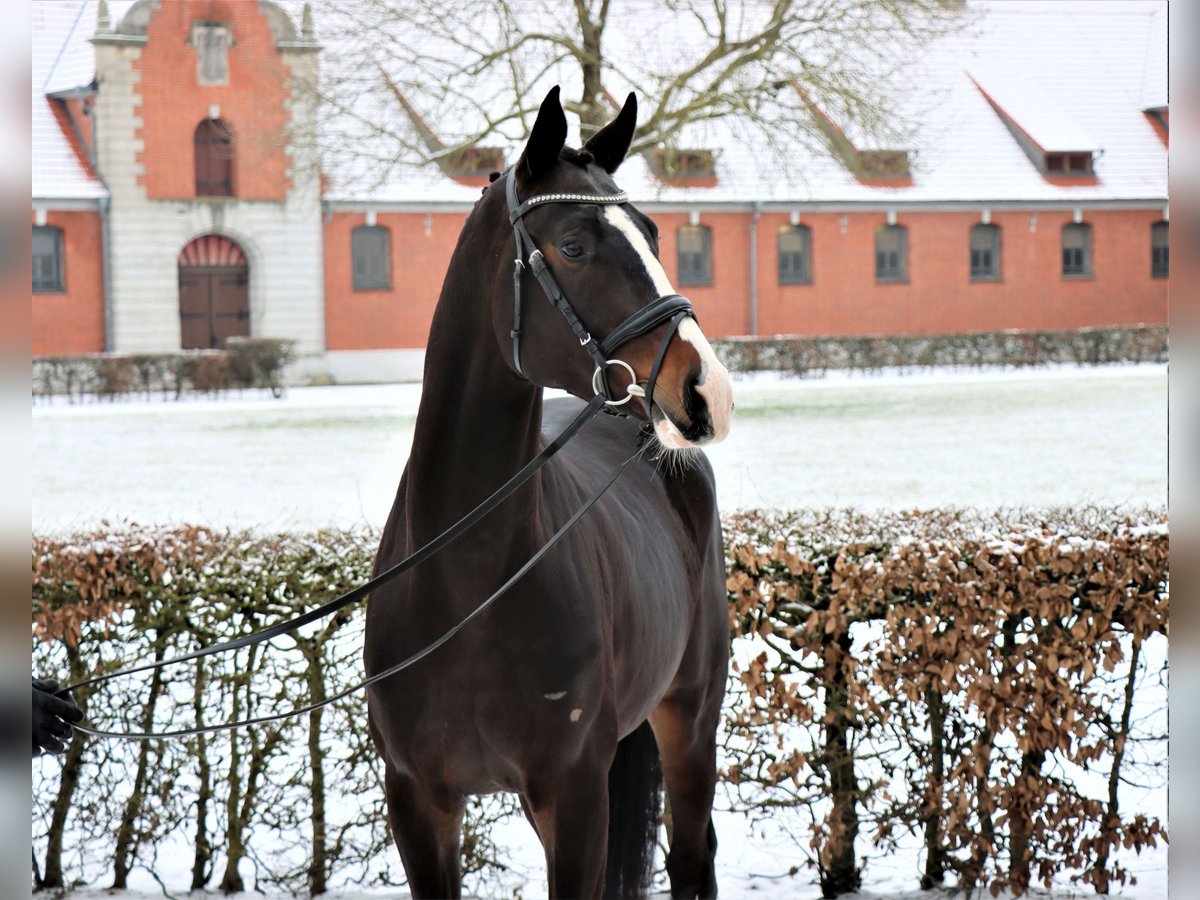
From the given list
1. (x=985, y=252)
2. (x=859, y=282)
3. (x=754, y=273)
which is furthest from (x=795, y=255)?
(x=985, y=252)

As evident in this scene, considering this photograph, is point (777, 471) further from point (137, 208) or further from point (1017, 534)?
point (137, 208)

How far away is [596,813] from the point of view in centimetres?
299

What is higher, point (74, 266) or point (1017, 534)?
point (74, 266)

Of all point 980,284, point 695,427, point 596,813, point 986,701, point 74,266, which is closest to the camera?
point 695,427

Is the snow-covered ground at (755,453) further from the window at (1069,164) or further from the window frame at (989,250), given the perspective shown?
the window at (1069,164)

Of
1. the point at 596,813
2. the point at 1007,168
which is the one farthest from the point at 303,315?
the point at 596,813

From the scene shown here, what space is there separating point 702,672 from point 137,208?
31156mm

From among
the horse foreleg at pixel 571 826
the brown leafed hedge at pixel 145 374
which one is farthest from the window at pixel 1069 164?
the horse foreleg at pixel 571 826

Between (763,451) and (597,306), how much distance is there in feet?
53.6

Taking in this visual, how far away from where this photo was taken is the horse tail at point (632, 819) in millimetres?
3990

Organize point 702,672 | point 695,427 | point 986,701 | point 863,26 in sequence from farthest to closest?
point 863,26 < point 986,701 < point 702,672 < point 695,427

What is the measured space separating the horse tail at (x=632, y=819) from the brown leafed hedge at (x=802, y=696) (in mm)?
849

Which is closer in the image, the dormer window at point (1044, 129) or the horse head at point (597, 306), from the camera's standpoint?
the horse head at point (597, 306)

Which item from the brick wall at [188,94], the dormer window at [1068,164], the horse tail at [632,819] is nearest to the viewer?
the horse tail at [632,819]
